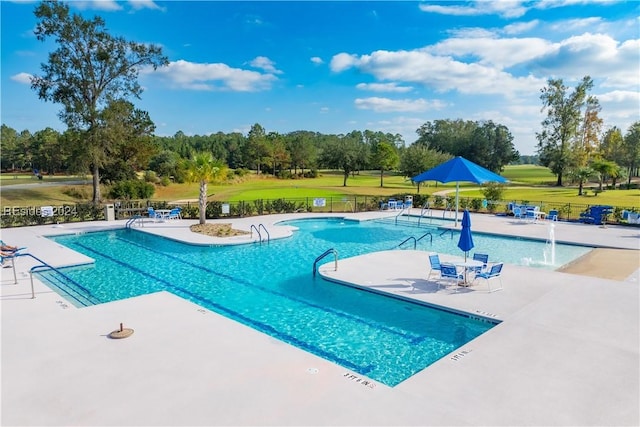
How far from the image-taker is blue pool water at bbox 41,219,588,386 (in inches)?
286

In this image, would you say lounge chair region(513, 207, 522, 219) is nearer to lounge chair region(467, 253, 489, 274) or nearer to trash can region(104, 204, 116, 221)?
lounge chair region(467, 253, 489, 274)

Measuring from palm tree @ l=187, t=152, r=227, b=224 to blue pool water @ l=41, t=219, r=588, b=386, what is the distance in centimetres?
337

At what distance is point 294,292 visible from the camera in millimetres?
10250

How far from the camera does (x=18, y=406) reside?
15.9ft

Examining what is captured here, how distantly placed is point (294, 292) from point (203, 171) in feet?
35.1

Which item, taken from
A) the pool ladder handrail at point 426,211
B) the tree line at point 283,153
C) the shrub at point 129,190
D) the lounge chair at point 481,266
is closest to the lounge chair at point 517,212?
the pool ladder handrail at point 426,211

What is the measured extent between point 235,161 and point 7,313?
72572mm

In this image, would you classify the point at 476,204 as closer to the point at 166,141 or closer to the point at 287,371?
the point at 287,371

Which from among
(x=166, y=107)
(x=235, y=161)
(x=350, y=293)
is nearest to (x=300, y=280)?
(x=350, y=293)

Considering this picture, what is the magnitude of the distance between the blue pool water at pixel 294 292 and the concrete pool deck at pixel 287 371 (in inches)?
27.9

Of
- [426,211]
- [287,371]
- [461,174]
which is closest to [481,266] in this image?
[461,174]

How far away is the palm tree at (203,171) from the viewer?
19.0 m

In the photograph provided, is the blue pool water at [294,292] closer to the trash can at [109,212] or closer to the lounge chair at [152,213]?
the lounge chair at [152,213]

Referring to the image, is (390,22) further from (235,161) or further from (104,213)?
(235,161)
